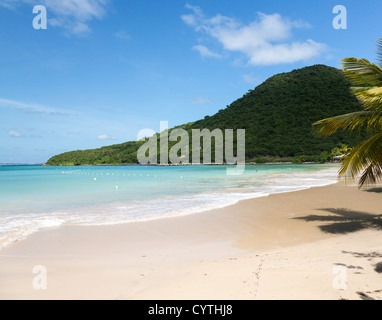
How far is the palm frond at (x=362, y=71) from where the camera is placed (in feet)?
20.4

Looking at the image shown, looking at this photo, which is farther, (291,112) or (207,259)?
(291,112)

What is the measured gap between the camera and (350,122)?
693 cm

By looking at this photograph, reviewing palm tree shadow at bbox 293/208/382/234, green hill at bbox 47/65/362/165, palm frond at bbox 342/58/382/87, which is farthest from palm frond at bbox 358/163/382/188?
green hill at bbox 47/65/362/165

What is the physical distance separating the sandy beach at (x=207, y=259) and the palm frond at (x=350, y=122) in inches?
101

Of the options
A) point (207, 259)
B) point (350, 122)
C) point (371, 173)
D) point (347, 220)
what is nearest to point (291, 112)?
point (371, 173)

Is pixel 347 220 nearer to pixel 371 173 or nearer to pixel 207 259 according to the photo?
pixel 371 173

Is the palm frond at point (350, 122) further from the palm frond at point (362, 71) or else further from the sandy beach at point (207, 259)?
the sandy beach at point (207, 259)

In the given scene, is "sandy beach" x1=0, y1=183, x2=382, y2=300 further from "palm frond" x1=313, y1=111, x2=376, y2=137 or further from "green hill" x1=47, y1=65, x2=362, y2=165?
"green hill" x1=47, y1=65, x2=362, y2=165

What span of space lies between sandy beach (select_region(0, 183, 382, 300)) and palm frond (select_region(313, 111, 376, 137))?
255cm

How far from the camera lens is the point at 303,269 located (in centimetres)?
384

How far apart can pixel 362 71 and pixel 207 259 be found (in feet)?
18.7

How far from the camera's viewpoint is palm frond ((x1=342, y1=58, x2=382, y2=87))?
6219 millimetres
